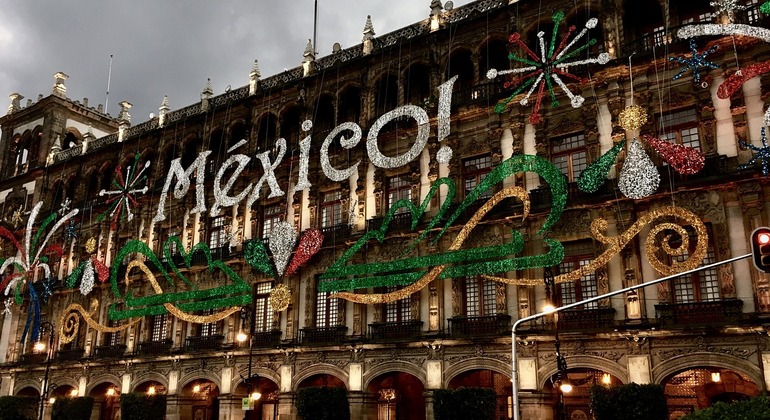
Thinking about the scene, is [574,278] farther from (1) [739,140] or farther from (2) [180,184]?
(2) [180,184]

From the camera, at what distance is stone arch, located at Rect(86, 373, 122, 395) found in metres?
37.0

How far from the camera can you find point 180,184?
123 feet

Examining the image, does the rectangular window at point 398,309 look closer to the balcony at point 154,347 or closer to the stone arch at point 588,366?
the stone arch at point 588,366

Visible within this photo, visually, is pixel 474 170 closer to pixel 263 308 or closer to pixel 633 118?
pixel 633 118

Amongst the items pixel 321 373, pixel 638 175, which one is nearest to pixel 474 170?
pixel 638 175

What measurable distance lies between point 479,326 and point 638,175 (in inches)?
320

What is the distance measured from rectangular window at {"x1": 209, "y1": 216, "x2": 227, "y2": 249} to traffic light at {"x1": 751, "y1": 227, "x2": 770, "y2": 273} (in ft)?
92.2

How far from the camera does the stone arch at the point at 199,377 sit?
3278 centimetres

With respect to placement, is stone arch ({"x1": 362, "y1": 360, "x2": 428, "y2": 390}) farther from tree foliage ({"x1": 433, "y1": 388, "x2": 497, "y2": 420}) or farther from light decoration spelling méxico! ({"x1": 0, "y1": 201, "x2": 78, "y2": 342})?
light decoration spelling méxico! ({"x1": 0, "y1": 201, "x2": 78, "y2": 342})

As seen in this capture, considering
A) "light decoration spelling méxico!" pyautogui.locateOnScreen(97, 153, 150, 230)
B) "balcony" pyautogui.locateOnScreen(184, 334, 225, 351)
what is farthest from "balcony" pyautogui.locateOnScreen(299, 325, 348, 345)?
"light decoration spelling méxico!" pyautogui.locateOnScreen(97, 153, 150, 230)

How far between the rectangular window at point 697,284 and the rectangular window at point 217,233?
22.5m

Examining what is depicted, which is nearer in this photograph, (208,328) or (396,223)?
(396,223)

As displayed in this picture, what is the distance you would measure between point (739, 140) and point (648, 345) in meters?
7.63

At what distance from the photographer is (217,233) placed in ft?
120
